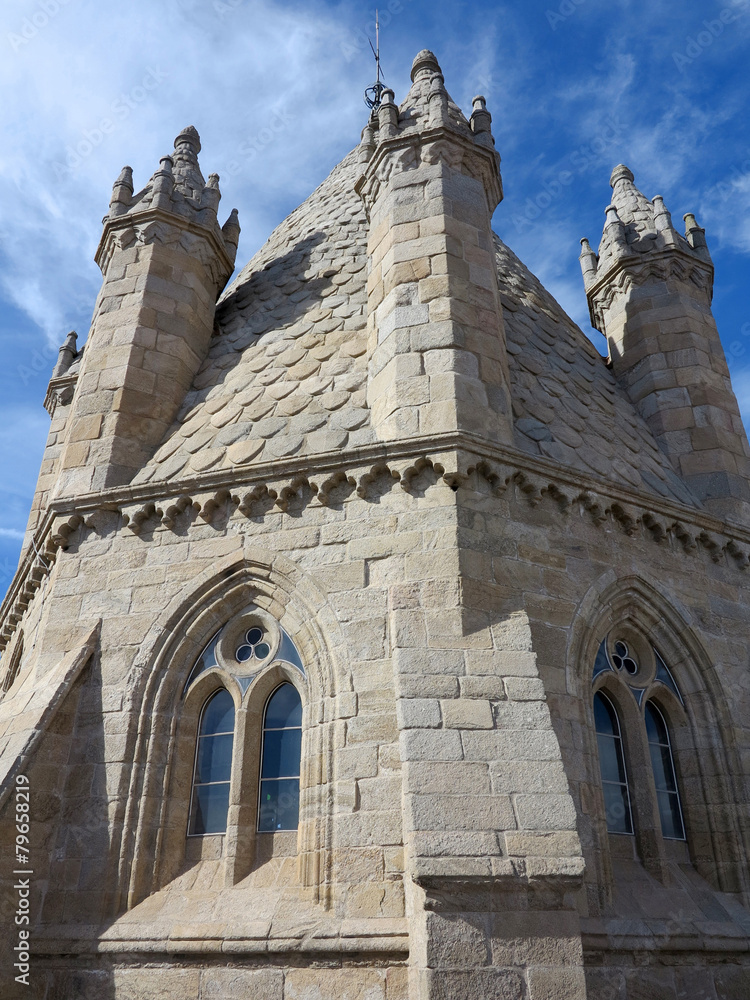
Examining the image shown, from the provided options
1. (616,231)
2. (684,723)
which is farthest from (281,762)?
(616,231)

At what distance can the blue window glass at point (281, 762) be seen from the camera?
23.0ft

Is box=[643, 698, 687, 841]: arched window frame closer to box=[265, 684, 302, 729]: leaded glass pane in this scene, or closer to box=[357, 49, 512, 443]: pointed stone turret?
box=[357, 49, 512, 443]: pointed stone turret

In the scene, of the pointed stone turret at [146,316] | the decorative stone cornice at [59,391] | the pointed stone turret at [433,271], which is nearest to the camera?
A: the pointed stone turret at [433,271]

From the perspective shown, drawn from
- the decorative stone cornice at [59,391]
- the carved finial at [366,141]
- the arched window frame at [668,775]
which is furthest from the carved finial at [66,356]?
the arched window frame at [668,775]

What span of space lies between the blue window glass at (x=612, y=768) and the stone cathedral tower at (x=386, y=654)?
3 centimetres

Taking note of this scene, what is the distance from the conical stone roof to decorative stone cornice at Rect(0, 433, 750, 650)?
8.8 inches

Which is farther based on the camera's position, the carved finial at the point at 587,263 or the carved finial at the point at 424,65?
the carved finial at the point at 587,263

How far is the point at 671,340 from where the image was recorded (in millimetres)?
11180

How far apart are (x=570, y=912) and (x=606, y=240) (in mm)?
9793

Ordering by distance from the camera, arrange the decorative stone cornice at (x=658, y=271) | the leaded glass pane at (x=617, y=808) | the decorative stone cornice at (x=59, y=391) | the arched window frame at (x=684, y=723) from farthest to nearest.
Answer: the decorative stone cornice at (x=59, y=391)
the decorative stone cornice at (x=658, y=271)
the leaded glass pane at (x=617, y=808)
the arched window frame at (x=684, y=723)


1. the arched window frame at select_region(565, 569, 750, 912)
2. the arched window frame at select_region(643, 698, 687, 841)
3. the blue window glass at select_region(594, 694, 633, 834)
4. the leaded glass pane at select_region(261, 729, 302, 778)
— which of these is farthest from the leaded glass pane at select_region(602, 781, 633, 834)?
the leaded glass pane at select_region(261, 729, 302, 778)

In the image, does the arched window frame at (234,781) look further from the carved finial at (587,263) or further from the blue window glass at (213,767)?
the carved finial at (587,263)

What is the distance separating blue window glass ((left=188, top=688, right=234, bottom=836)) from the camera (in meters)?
7.15

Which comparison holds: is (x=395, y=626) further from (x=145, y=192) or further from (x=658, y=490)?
(x=145, y=192)
